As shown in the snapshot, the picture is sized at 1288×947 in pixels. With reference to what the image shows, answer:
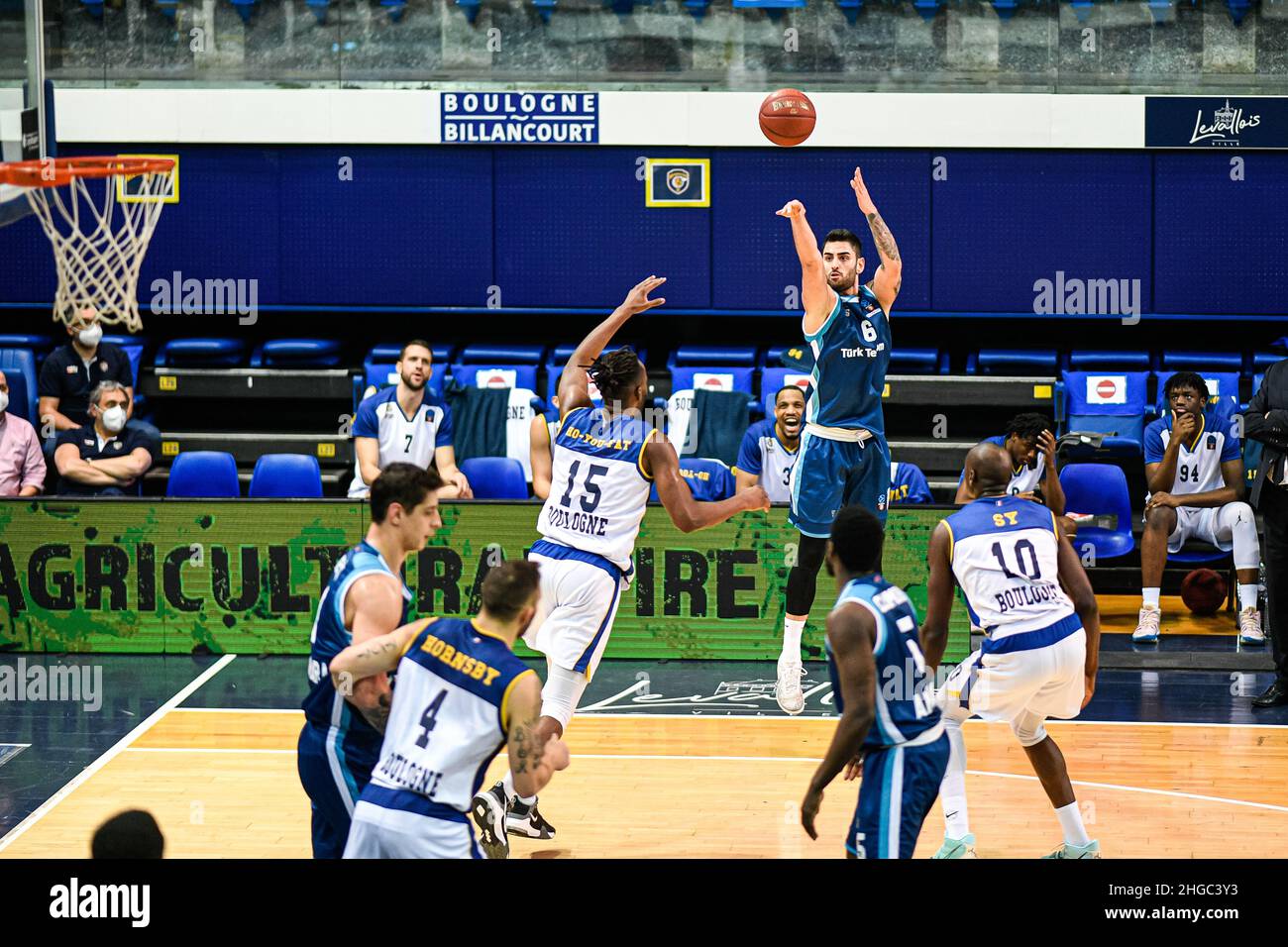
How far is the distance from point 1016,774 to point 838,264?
9.45 feet

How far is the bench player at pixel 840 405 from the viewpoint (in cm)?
843

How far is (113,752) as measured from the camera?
366 inches

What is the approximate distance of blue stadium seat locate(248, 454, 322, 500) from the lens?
12164 mm

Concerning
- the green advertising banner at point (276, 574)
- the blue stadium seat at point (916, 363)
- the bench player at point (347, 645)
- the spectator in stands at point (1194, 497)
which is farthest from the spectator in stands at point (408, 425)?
the bench player at point (347, 645)

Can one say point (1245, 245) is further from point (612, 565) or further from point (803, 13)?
point (612, 565)

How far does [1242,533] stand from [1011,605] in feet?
17.4

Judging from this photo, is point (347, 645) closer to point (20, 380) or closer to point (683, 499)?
point (683, 499)

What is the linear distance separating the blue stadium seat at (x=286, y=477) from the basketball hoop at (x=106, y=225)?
138cm

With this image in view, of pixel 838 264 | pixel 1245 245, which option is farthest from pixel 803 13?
pixel 838 264

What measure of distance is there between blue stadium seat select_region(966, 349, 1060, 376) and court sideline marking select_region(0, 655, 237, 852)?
21.9 feet

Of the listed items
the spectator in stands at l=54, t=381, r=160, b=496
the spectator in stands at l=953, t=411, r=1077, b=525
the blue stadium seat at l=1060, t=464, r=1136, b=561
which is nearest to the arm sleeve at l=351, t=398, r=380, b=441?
the spectator in stands at l=54, t=381, r=160, b=496

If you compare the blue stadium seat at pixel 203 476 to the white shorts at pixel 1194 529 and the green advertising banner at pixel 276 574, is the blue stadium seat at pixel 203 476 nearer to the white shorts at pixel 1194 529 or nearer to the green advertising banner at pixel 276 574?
the green advertising banner at pixel 276 574

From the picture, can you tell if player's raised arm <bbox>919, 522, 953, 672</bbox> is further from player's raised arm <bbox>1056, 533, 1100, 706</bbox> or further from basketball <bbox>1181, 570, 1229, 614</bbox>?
basketball <bbox>1181, 570, 1229, 614</bbox>

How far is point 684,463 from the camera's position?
12.1 metres
